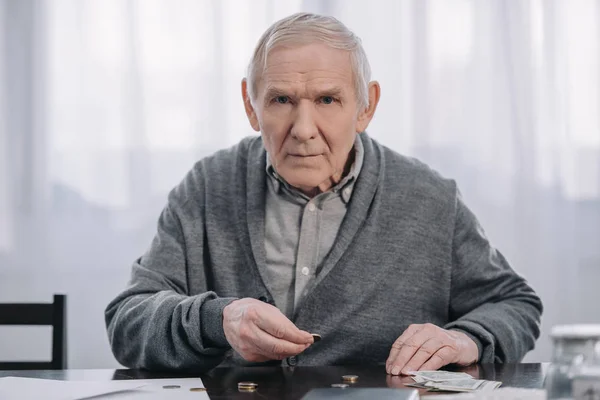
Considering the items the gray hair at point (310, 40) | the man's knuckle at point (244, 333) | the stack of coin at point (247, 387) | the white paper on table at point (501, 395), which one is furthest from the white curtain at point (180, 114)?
the white paper on table at point (501, 395)

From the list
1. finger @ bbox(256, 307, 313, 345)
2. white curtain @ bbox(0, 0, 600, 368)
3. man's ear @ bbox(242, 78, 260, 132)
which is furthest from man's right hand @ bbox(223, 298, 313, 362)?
white curtain @ bbox(0, 0, 600, 368)

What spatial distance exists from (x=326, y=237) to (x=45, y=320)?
616mm

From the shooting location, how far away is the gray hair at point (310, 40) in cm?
171

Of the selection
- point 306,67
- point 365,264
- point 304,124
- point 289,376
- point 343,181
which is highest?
point 306,67

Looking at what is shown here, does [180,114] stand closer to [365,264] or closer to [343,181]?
[343,181]

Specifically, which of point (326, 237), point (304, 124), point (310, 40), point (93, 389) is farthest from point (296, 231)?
point (93, 389)

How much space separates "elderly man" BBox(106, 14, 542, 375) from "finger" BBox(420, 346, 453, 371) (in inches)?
4.5

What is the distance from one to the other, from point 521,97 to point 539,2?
0.34 metres

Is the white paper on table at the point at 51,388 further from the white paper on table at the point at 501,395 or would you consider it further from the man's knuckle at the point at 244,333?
the white paper on table at the point at 501,395

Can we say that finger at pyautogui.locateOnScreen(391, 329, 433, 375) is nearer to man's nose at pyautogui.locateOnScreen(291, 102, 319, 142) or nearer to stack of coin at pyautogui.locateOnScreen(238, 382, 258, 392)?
stack of coin at pyautogui.locateOnScreen(238, 382, 258, 392)

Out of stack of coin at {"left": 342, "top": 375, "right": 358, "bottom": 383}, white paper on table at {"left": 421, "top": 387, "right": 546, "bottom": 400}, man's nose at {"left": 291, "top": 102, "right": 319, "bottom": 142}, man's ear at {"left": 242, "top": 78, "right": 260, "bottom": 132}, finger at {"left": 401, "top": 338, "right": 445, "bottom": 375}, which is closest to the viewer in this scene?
white paper on table at {"left": 421, "top": 387, "right": 546, "bottom": 400}

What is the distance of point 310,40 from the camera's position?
1703mm

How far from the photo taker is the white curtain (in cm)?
295

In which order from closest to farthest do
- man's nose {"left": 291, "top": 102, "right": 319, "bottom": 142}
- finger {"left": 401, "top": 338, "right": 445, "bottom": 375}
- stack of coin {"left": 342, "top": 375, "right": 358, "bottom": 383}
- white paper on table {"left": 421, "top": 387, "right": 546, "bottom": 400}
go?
white paper on table {"left": 421, "top": 387, "right": 546, "bottom": 400}, stack of coin {"left": 342, "top": 375, "right": 358, "bottom": 383}, finger {"left": 401, "top": 338, "right": 445, "bottom": 375}, man's nose {"left": 291, "top": 102, "right": 319, "bottom": 142}
